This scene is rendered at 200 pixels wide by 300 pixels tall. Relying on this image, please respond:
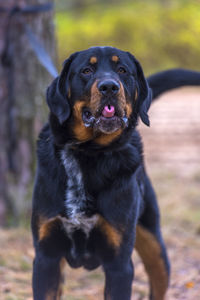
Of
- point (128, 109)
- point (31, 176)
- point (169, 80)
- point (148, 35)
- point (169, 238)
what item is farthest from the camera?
point (148, 35)

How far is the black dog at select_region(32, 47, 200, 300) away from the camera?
3.02 m

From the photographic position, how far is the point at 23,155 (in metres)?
5.00

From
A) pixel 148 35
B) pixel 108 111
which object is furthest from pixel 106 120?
pixel 148 35

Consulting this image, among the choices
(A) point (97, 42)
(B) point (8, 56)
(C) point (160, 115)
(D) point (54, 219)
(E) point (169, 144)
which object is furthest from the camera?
(A) point (97, 42)

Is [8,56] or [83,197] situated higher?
[8,56]

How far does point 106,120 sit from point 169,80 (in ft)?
3.65

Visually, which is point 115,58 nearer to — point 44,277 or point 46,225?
point 46,225

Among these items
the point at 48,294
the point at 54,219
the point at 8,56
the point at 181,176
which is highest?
the point at 8,56

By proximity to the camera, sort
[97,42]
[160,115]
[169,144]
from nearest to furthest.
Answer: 1. [169,144]
2. [160,115]
3. [97,42]

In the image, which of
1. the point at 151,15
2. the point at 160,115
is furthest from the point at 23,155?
the point at 151,15

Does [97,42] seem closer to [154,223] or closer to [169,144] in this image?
[169,144]

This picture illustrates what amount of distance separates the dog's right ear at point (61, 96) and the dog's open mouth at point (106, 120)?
12 centimetres

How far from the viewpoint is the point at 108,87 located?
289cm

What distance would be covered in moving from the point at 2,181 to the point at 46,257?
2.00 m
